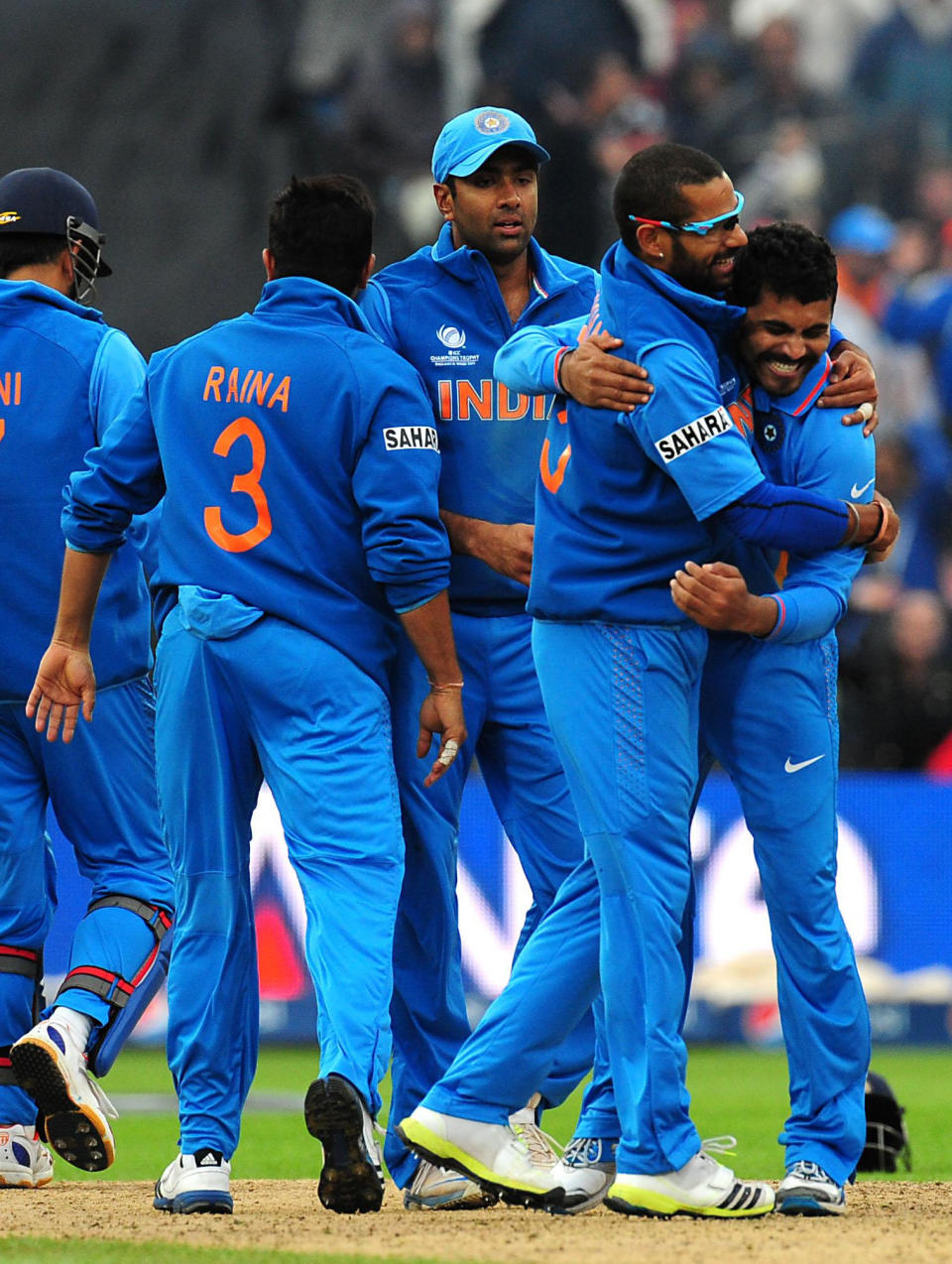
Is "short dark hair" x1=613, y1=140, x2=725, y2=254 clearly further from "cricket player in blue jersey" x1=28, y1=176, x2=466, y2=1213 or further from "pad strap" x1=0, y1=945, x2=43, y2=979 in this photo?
"pad strap" x1=0, y1=945, x2=43, y2=979

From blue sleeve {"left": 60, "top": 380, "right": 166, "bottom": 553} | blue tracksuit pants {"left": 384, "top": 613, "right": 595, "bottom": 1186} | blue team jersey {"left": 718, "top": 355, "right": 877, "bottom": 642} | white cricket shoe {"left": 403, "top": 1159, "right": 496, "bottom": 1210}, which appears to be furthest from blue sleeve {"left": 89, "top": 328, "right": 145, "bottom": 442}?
white cricket shoe {"left": 403, "top": 1159, "right": 496, "bottom": 1210}

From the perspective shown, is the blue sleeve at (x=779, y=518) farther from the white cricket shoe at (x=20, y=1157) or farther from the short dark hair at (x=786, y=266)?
the white cricket shoe at (x=20, y=1157)

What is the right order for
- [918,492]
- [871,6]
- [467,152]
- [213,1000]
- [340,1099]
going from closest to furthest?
1. [340,1099]
2. [213,1000]
3. [467,152]
4. [918,492]
5. [871,6]

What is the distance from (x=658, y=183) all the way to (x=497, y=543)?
1086 millimetres

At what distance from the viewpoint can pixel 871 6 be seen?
15.9 meters

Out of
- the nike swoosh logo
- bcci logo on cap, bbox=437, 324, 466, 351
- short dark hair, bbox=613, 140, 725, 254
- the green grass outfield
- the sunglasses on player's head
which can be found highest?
short dark hair, bbox=613, 140, 725, 254

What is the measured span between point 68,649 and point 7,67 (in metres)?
12.1

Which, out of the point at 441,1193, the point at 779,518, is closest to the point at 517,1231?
the point at 441,1193

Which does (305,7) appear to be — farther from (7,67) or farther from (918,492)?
(918,492)

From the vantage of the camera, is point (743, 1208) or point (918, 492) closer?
point (743, 1208)

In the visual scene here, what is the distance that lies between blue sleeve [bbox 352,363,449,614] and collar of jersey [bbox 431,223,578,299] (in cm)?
63

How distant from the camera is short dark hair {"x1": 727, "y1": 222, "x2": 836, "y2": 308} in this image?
4.67 m

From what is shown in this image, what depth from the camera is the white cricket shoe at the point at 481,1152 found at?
4.83m

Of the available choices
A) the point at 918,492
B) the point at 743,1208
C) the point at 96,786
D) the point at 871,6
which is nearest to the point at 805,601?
the point at 743,1208
